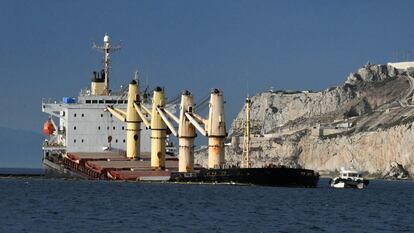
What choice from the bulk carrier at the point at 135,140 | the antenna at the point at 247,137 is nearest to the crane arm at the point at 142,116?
the bulk carrier at the point at 135,140

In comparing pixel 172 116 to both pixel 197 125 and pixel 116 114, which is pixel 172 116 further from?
pixel 116 114

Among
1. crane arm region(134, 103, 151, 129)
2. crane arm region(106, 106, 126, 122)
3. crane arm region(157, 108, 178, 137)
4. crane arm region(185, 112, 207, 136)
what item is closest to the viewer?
crane arm region(185, 112, 207, 136)

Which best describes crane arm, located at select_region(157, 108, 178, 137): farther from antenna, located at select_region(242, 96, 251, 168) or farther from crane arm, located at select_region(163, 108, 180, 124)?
antenna, located at select_region(242, 96, 251, 168)

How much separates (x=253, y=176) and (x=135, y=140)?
21.8 metres

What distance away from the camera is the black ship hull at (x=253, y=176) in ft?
380

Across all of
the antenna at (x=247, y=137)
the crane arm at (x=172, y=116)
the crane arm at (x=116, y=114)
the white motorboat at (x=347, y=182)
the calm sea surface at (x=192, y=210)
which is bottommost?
the calm sea surface at (x=192, y=210)

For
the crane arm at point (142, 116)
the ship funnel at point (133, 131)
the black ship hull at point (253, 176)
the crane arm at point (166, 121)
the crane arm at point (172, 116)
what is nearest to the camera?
the black ship hull at point (253, 176)

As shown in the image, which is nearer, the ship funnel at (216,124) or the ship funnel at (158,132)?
the ship funnel at (216,124)

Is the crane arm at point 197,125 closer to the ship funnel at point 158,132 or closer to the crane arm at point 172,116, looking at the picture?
the crane arm at point 172,116

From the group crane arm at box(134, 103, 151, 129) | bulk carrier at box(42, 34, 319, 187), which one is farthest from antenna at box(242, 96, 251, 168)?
crane arm at box(134, 103, 151, 129)

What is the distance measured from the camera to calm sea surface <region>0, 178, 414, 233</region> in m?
70.9

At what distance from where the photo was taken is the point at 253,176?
382 feet

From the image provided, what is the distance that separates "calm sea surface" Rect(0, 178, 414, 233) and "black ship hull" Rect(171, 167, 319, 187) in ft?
3.11

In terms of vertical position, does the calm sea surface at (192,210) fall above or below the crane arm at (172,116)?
below
